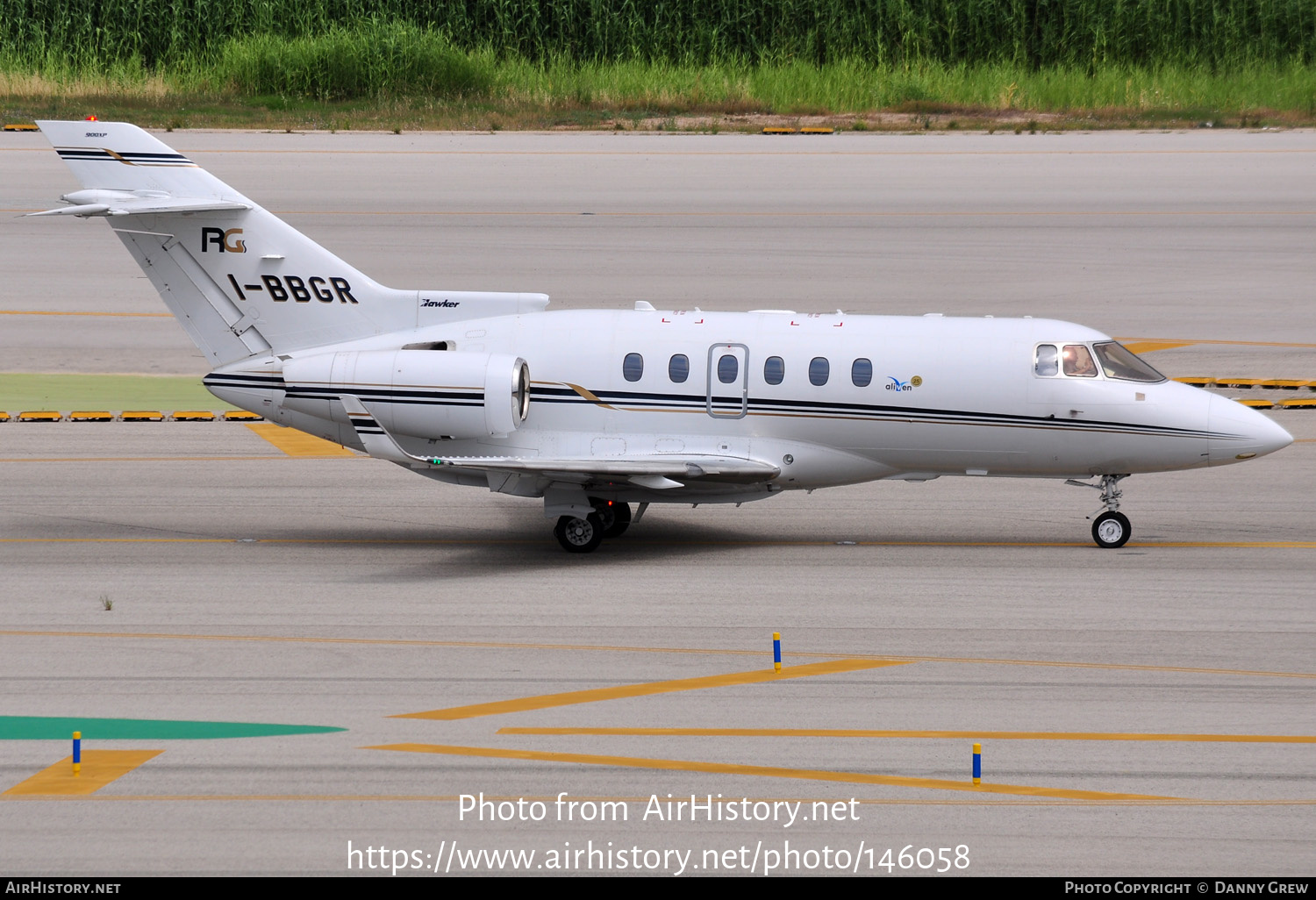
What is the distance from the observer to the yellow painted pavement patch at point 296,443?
26141 mm

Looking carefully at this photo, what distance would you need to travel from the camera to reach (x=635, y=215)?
38969 mm

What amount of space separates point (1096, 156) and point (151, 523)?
2918 centimetres

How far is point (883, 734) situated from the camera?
13.7 meters

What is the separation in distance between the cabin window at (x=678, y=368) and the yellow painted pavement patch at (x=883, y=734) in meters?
7.47

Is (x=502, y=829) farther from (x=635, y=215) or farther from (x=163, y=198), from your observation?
(x=635, y=215)

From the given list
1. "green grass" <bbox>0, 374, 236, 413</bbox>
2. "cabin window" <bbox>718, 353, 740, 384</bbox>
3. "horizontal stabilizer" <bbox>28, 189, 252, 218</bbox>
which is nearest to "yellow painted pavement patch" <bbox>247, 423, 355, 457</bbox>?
"green grass" <bbox>0, 374, 236, 413</bbox>

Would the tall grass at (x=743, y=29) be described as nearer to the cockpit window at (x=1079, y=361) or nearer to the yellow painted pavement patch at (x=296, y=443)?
the yellow painted pavement patch at (x=296, y=443)

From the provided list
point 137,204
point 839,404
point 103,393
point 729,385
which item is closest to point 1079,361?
point 839,404

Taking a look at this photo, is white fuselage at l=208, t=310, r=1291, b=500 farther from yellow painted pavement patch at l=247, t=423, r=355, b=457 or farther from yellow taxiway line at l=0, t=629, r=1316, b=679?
yellow painted pavement patch at l=247, t=423, r=355, b=457

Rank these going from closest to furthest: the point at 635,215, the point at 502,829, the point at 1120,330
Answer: the point at 502,829, the point at 1120,330, the point at 635,215

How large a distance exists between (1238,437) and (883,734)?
28.5 ft

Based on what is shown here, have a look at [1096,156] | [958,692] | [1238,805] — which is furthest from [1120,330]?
[1238,805]

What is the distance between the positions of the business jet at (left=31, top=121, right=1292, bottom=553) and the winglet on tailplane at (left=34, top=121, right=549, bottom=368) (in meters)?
0.07

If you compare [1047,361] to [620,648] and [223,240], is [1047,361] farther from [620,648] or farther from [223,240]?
[223,240]
